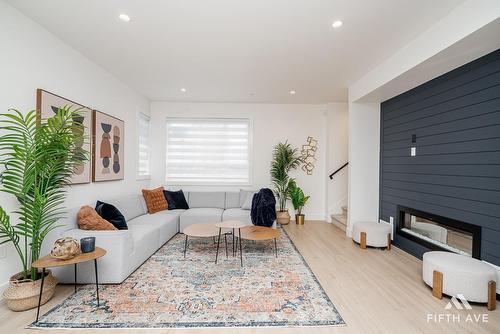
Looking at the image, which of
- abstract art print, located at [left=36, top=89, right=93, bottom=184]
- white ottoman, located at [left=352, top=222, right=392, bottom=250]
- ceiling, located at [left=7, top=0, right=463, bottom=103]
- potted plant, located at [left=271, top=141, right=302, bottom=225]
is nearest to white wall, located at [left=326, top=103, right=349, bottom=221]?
potted plant, located at [left=271, top=141, right=302, bottom=225]

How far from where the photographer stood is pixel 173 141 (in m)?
5.55

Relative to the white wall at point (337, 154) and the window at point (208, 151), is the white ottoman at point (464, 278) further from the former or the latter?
the window at point (208, 151)

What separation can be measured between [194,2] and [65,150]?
5.99 ft

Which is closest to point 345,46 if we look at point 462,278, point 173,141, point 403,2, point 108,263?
point 403,2

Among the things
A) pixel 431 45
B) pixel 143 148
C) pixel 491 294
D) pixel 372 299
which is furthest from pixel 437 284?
pixel 143 148

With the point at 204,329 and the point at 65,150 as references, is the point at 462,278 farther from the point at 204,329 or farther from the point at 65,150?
the point at 65,150

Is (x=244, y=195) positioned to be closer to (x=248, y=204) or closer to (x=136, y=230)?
(x=248, y=204)

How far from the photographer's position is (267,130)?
221 inches

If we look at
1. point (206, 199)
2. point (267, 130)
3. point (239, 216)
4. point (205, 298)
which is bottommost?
point (205, 298)

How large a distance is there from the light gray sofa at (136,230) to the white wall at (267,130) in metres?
0.61

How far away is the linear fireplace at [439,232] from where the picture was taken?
2.58 m

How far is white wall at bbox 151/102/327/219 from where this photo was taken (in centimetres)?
551

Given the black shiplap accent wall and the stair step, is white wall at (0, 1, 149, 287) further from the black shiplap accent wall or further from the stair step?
the black shiplap accent wall

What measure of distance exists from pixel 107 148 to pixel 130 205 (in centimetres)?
100
